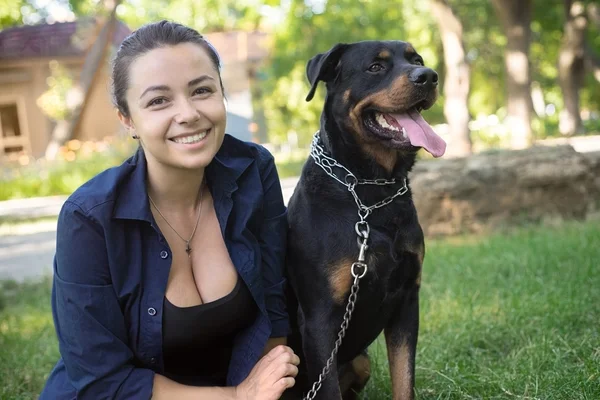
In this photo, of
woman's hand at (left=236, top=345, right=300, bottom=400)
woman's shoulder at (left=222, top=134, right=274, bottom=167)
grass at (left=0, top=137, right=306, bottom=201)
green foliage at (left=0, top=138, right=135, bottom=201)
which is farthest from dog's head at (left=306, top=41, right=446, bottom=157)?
green foliage at (left=0, top=138, right=135, bottom=201)

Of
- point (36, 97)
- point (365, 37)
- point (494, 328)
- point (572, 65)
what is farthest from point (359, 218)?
point (36, 97)

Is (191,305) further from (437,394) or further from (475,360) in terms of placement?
(475,360)

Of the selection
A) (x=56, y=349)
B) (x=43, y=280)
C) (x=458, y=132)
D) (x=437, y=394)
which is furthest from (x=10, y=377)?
(x=458, y=132)

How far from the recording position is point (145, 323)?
2.46 m

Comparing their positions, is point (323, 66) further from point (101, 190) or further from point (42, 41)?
point (42, 41)

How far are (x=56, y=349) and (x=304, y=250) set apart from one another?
7.40 ft

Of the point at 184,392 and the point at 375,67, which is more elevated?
the point at 375,67

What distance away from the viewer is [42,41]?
22031 mm

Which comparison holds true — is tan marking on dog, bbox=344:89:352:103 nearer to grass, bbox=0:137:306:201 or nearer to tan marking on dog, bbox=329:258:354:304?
tan marking on dog, bbox=329:258:354:304

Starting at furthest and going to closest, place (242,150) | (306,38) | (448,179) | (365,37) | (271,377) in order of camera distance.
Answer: (365,37), (306,38), (448,179), (242,150), (271,377)

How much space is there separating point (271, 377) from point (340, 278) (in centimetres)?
45

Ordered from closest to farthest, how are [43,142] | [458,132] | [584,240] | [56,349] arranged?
[56,349] → [584,240] → [458,132] → [43,142]

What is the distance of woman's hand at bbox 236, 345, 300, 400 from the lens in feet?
8.27

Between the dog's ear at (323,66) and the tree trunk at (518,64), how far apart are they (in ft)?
30.4
